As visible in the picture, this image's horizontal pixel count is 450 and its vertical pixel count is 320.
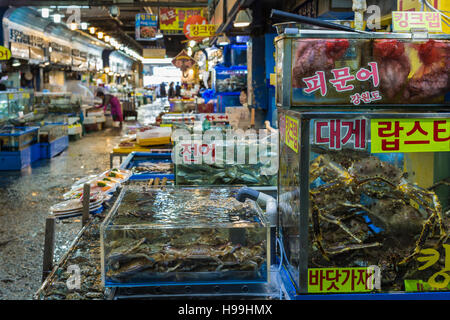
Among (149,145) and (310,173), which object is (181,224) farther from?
(149,145)

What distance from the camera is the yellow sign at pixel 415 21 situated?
198 centimetres

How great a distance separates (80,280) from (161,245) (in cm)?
56

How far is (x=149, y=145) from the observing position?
281 inches

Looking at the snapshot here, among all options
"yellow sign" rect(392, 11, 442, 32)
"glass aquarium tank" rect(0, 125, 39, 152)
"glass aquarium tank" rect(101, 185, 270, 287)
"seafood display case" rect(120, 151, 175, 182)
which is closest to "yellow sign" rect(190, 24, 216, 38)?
"glass aquarium tank" rect(0, 125, 39, 152)

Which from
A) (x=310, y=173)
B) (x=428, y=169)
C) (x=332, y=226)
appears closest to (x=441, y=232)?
(x=428, y=169)

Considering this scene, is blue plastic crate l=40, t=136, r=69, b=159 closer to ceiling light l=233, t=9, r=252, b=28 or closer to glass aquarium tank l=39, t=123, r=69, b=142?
glass aquarium tank l=39, t=123, r=69, b=142

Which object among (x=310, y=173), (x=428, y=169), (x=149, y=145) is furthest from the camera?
(x=149, y=145)

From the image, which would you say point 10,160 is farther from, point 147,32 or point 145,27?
point 145,27

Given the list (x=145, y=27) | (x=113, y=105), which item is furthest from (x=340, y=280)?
(x=113, y=105)

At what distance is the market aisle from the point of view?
4.81 m

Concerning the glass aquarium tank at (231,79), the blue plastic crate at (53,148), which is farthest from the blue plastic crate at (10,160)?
the glass aquarium tank at (231,79)

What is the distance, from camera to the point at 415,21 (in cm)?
198

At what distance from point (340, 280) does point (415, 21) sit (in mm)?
1121

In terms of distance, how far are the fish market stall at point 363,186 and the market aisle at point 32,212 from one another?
335 centimetres
